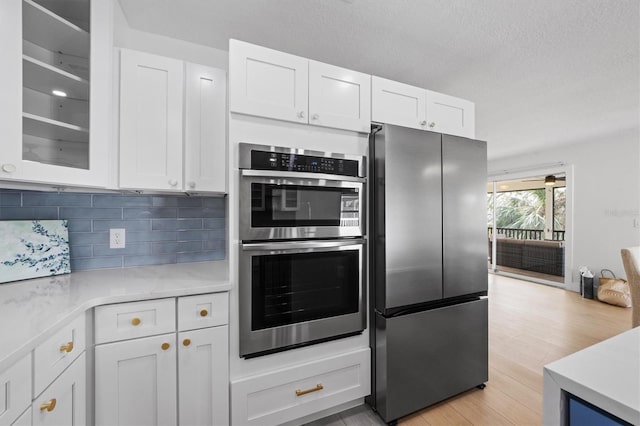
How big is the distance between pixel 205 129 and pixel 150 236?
844 mm

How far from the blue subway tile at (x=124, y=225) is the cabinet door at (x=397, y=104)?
171 cm

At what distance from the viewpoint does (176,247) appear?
1.95 metres

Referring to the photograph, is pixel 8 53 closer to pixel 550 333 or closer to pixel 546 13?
pixel 546 13

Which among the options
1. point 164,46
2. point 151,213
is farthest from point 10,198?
point 164,46

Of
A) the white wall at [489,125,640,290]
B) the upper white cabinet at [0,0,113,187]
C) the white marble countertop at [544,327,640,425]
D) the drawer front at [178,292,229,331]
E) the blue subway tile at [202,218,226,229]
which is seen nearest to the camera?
the white marble countertop at [544,327,640,425]

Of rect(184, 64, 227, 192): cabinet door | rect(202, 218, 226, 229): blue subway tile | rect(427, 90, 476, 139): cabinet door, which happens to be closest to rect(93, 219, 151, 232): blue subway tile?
rect(202, 218, 226, 229): blue subway tile

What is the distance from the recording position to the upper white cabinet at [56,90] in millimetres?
1140

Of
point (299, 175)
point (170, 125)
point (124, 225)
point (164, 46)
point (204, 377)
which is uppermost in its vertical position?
point (164, 46)

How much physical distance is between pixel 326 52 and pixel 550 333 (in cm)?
377

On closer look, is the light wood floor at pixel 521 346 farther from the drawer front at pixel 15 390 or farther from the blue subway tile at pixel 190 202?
the blue subway tile at pixel 190 202

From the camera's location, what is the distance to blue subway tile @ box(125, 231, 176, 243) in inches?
71.9

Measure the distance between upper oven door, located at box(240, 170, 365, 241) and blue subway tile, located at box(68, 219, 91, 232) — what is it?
3.65 feet

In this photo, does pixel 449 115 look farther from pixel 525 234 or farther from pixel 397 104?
pixel 525 234

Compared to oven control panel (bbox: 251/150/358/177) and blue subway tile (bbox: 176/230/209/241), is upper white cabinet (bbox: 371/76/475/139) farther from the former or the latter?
blue subway tile (bbox: 176/230/209/241)
